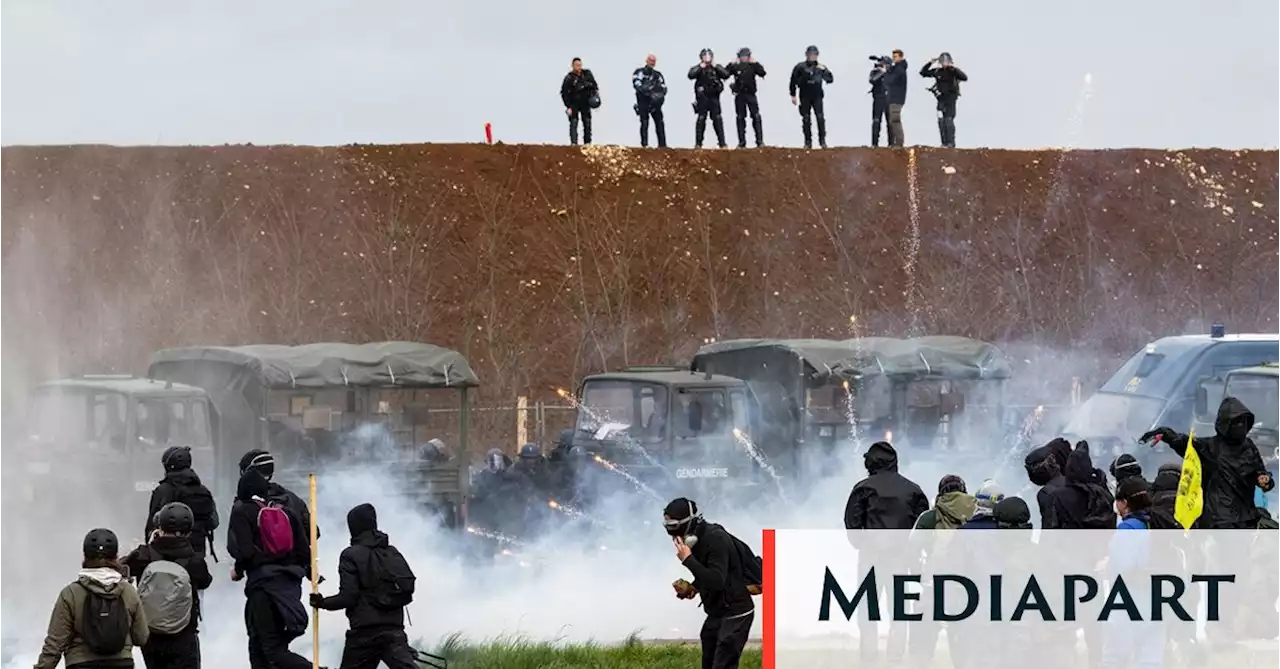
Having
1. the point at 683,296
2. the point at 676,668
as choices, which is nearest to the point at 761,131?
the point at 683,296

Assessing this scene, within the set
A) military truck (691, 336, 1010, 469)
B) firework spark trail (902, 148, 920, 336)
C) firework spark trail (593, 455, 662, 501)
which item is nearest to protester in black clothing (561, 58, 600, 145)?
firework spark trail (902, 148, 920, 336)

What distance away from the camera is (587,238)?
43000 mm

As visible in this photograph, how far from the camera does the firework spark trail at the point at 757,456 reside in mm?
22875

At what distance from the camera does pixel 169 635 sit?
11805 mm

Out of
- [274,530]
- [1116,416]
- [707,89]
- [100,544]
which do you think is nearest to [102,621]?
[100,544]

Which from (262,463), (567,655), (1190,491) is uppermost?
(262,463)

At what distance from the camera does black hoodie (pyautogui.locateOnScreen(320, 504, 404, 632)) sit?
12.1 m

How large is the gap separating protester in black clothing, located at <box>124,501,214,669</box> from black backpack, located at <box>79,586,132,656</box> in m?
0.71

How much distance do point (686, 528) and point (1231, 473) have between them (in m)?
4.11

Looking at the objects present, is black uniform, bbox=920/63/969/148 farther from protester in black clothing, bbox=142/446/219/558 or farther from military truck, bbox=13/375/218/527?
protester in black clothing, bbox=142/446/219/558

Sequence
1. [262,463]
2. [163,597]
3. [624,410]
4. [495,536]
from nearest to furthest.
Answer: [163,597] → [262,463] → [495,536] → [624,410]

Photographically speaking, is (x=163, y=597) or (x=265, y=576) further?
(x=265, y=576)

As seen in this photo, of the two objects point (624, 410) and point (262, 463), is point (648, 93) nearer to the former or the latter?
point (624, 410)

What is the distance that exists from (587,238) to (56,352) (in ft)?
35.5
